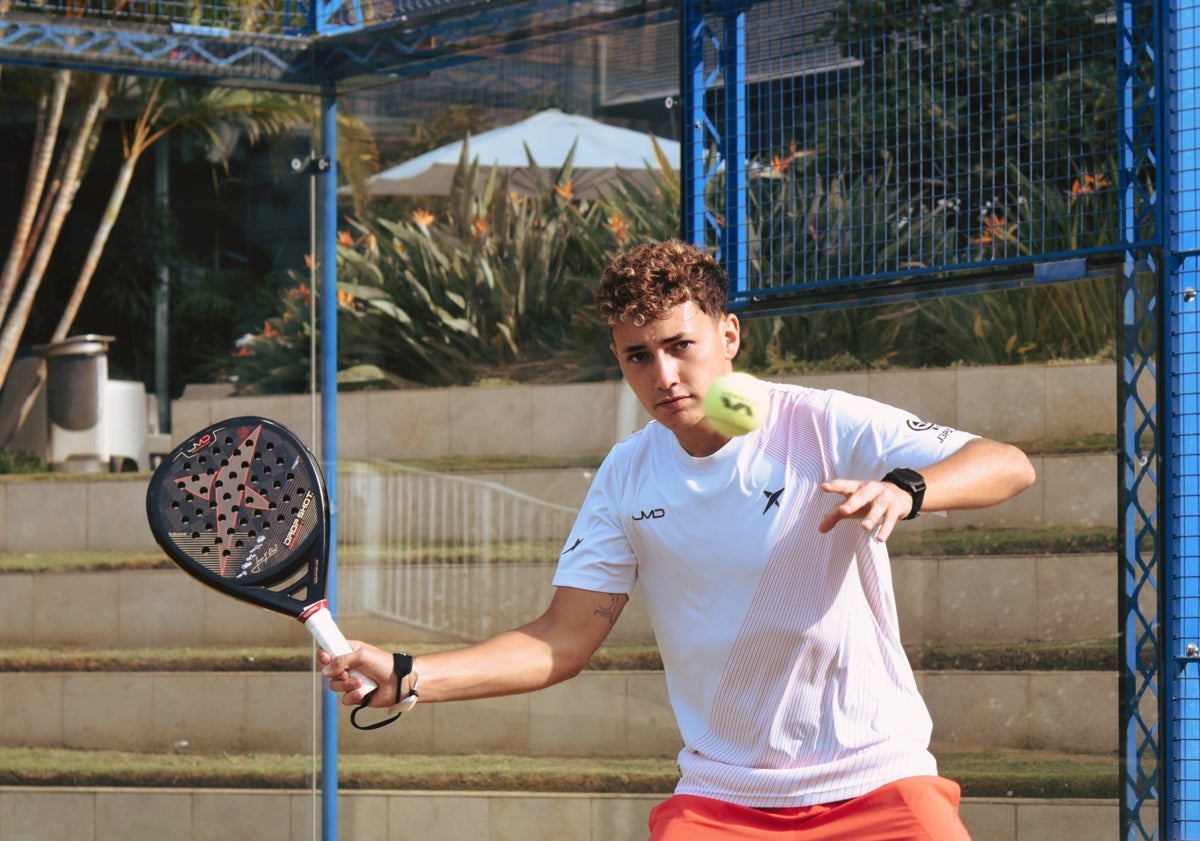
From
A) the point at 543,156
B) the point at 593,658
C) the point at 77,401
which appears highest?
the point at 543,156

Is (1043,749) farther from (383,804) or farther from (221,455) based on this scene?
(221,455)

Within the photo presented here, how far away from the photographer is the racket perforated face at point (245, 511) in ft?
11.1

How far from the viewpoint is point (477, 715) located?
6395 mm

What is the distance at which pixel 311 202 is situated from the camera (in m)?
6.77

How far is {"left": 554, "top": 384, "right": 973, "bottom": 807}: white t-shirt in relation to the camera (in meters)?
3.33

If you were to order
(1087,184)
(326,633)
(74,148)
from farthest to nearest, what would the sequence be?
1. (74,148)
2. (1087,184)
3. (326,633)

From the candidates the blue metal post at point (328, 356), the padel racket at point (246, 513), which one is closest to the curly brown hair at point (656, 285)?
the padel racket at point (246, 513)

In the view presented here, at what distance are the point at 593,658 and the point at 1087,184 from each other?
8.35ft

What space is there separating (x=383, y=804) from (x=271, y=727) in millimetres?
609

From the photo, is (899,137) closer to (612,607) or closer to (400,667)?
(612,607)

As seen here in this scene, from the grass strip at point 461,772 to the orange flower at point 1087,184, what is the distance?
185 centimetres

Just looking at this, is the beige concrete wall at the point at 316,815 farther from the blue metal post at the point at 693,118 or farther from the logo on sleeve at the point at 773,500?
the logo on sleeve at the point at 773,500

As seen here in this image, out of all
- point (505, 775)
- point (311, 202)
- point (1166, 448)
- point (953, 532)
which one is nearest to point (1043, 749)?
point (953, 532)

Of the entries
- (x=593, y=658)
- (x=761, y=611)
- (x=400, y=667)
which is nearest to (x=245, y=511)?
(x=400, y=667)
